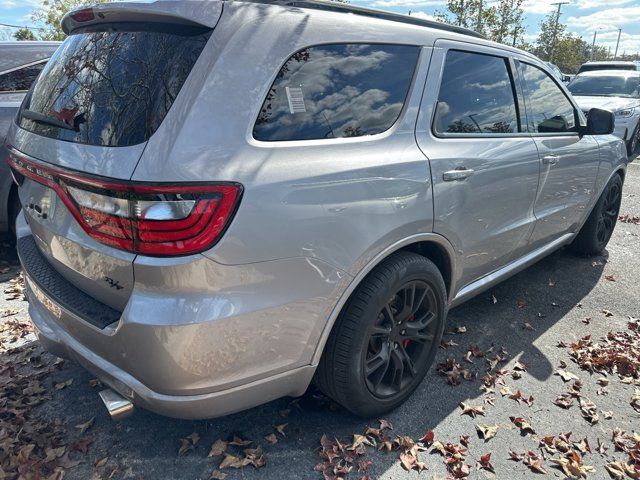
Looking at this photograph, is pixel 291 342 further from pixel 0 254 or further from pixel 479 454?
pixel 0 254

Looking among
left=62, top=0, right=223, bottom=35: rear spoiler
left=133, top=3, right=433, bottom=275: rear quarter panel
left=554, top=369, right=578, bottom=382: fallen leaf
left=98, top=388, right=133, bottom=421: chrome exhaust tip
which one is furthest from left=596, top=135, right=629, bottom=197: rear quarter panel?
left=98, top=388, right=133, bottom=421: chrome exhaust tip

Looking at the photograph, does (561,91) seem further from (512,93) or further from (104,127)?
(104,127)

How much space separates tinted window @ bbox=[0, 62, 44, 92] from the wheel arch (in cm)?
378

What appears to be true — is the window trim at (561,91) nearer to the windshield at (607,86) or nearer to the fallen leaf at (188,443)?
the fallen leaf at (188,443)

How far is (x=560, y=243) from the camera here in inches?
162

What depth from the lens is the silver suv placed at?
1649 mm

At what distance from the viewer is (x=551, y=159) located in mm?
3373

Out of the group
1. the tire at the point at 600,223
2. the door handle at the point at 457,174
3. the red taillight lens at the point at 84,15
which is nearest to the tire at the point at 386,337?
the door handle at the point at 457,174

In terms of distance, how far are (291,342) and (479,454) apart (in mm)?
1170

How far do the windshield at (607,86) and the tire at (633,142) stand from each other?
78cm

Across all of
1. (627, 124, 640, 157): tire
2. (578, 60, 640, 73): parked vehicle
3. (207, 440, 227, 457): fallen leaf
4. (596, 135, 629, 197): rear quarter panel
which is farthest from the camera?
(578, 60, 640, 73): parked vehicle

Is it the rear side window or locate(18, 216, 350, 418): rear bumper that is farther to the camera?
the rear side window

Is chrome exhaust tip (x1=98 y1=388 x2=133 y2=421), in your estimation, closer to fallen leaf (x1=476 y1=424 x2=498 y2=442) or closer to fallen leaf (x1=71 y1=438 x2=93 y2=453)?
fallen leaf (x1=71 y1=438 x2=93 y2=453)

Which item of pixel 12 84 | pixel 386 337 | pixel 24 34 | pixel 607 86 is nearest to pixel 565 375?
pixel 386 337
